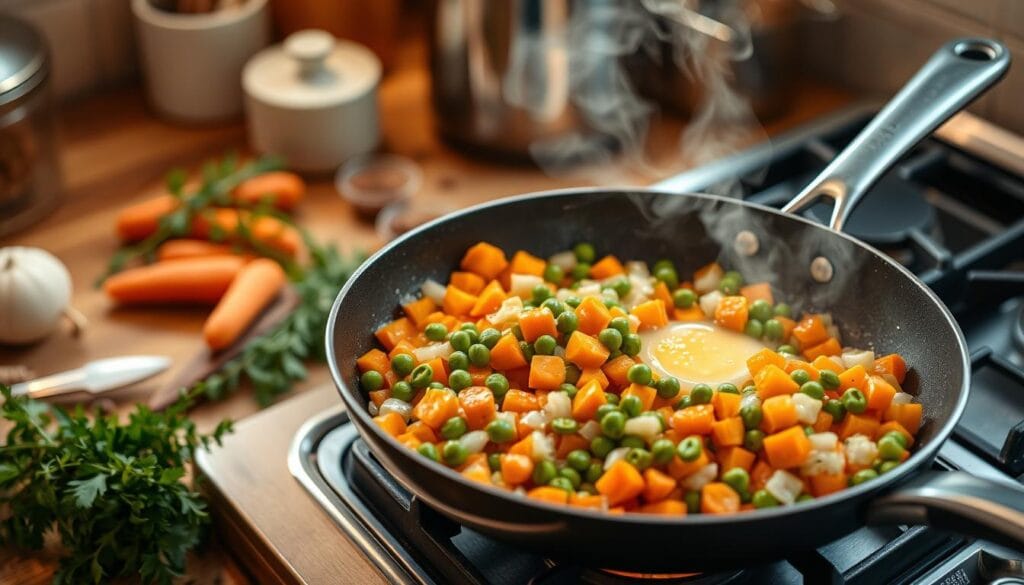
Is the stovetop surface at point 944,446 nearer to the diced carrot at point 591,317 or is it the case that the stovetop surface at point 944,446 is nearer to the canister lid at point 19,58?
the diced carrot at point 591,317

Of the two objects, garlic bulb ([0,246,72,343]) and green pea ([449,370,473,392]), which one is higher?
green pea ([449,370,473,392])

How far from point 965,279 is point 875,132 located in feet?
1.08

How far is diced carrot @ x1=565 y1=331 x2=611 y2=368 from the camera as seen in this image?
1.28 metres

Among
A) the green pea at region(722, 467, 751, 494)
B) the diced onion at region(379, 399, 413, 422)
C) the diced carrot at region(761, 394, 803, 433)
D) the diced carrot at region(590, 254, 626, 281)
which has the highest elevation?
the diced carrot at region(761, 394, 803, 433)

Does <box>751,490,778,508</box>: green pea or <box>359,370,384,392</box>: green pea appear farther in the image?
<box>359,370,384,392</box>: green pea

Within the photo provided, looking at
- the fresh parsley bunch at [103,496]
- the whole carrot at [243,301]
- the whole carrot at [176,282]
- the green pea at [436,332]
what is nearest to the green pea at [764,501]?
the green pea at [436,332]

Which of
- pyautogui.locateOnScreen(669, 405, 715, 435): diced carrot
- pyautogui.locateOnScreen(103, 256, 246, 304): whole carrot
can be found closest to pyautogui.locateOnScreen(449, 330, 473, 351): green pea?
pyautogui.locateOnScreen(669, 405, 715, 435): diced carrot

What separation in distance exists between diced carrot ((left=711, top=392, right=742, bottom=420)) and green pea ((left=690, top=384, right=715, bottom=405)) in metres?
0.01

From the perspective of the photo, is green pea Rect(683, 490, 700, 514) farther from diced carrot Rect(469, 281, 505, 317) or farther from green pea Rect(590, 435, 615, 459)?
diced carrot Rect(469, 281, 505, 317)

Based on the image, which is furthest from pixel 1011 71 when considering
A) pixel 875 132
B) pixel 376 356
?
pixel 376 356

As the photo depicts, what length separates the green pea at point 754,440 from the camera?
46.4 inches

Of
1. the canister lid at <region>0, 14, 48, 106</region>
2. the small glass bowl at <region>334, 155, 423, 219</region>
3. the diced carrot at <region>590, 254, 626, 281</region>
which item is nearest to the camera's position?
the diced carrot at <region>590, 254, 626, 281</region>

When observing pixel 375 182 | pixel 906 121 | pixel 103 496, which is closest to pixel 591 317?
pixel 906 121

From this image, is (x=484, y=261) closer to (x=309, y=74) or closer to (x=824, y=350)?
(x=824, y=350)
